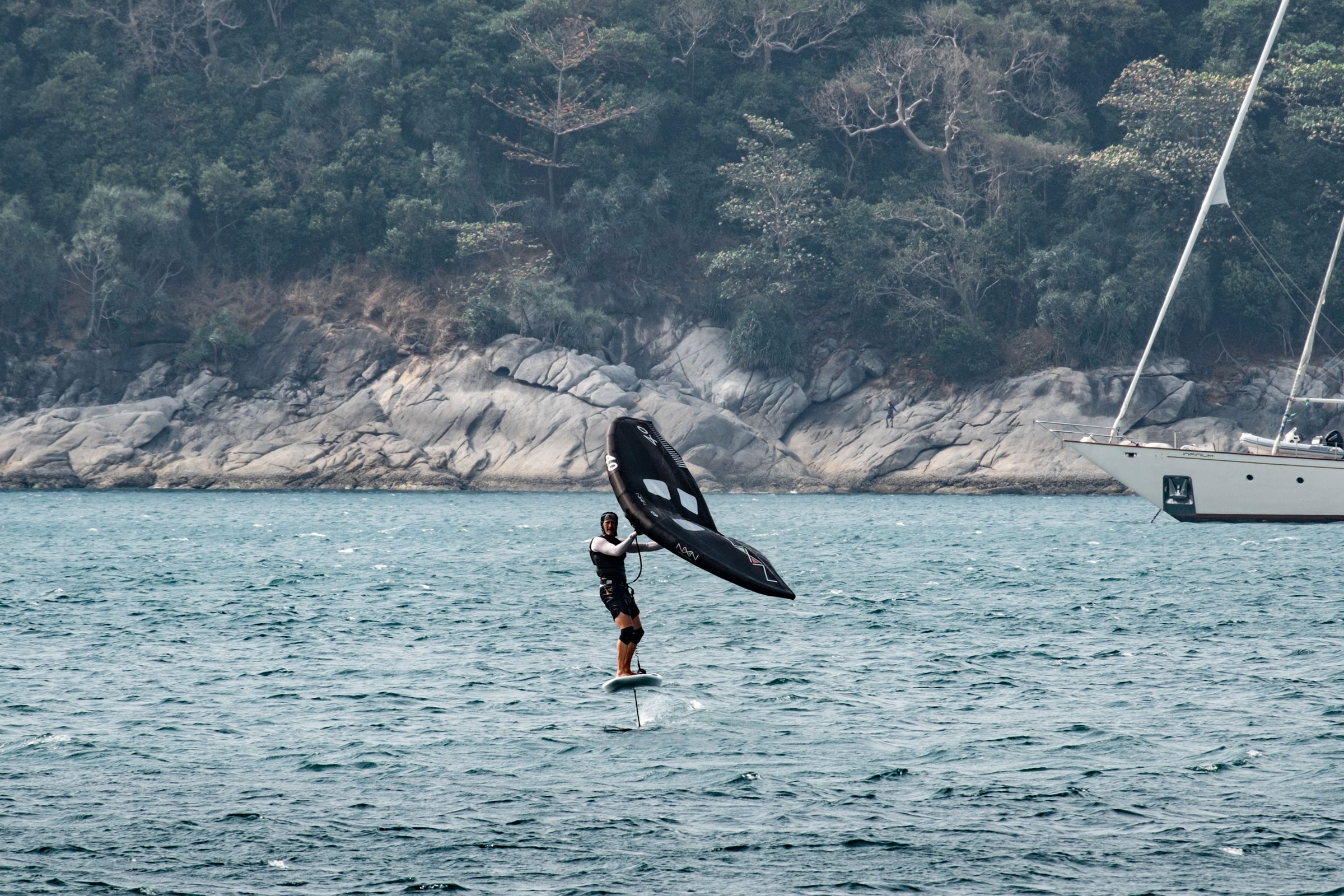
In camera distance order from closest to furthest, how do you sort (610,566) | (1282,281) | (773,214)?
(610,566), (1282,281), (773,214)

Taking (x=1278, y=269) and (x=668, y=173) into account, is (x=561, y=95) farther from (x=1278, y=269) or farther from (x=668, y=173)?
(x=1278, y=269)

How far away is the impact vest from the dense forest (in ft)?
208

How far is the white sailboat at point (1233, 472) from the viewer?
5584cm

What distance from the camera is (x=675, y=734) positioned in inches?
885

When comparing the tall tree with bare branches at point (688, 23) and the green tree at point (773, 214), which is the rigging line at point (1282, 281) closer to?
the green tree at point (773, 214)

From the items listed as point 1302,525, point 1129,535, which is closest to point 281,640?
point 1129,535

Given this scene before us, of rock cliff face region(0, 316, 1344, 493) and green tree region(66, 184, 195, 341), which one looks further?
green tree region(66, 184, 195, 341)

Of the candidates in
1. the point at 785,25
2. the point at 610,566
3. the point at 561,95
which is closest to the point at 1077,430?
the point at 785,25

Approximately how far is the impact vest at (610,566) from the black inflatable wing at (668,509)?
7.83 feet

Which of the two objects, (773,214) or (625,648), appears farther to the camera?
(773,214)

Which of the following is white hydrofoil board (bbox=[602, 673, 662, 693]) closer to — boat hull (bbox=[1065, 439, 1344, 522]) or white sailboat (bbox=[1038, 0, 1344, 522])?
white sailboat (bbox=[1038, 0, 1344, 522])

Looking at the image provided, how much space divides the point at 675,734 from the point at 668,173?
71903 millimetres

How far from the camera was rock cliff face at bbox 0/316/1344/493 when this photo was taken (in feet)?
259

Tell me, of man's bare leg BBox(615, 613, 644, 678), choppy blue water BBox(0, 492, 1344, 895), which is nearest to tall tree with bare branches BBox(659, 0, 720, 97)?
choppy blue water BBox(0, 492, 1344, 895)
